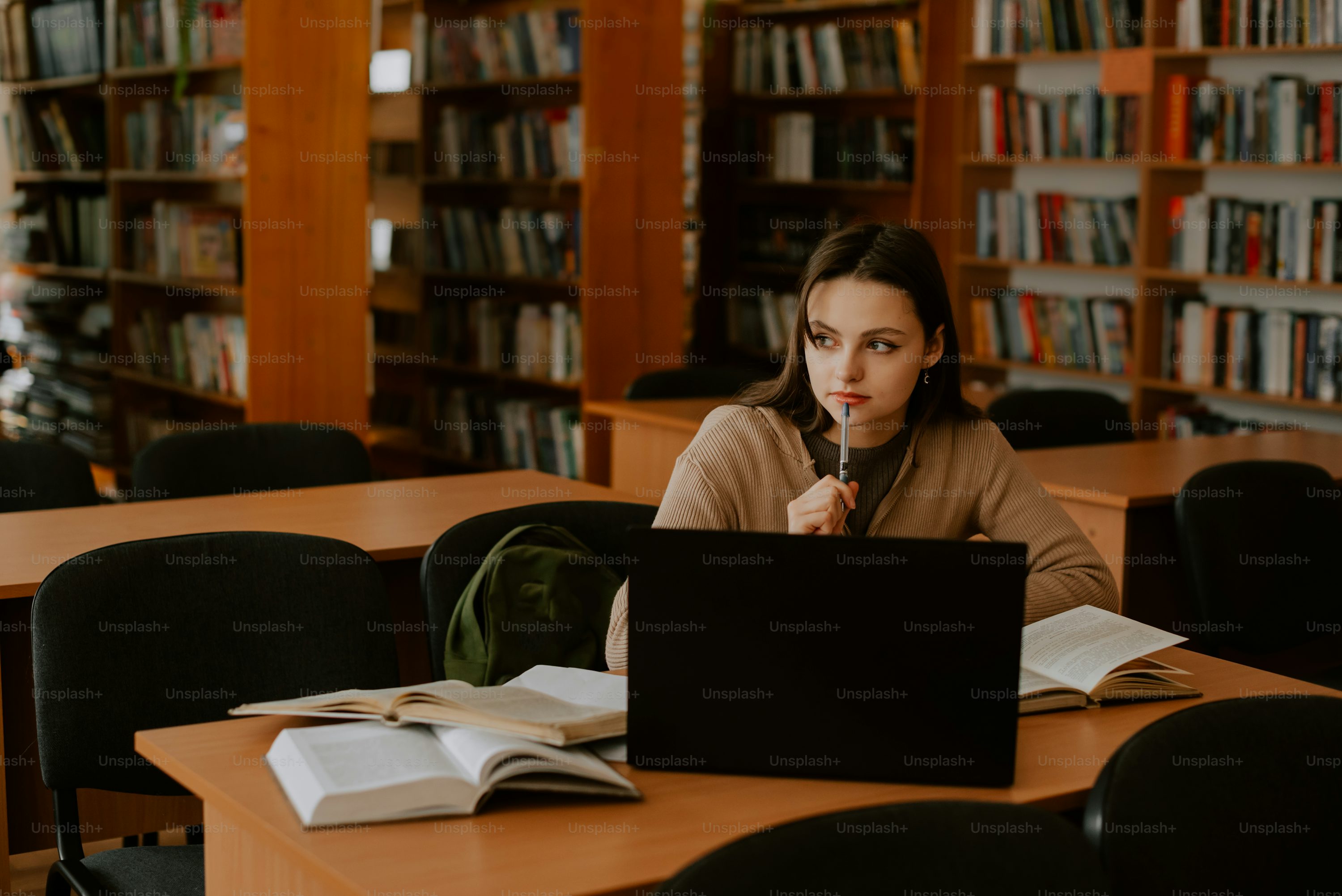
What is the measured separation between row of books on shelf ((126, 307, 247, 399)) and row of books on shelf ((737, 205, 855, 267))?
221cm

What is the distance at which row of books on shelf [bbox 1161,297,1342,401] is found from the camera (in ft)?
14.3

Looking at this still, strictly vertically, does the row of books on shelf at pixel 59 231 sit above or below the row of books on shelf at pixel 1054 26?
below

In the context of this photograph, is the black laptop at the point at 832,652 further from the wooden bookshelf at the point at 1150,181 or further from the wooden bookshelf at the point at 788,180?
the wooden bookshelf at the point at 788,180

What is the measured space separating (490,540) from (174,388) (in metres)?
3.52

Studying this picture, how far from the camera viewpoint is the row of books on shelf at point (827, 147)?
18.4 ft

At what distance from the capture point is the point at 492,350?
5480mm

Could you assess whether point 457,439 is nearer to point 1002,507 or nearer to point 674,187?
point 674,187

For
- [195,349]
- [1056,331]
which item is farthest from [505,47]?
[1056,331]

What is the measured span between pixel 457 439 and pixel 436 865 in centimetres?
460

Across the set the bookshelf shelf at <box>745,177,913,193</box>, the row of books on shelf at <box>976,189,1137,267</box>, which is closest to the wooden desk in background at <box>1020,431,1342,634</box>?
the row of books on shelf at <box>976,189,1137,267</box>

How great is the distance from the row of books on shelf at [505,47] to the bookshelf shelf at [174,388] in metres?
1.48

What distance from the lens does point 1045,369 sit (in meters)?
5.20

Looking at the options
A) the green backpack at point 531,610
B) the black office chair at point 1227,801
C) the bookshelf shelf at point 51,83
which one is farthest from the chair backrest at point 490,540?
Answer: the bookshelf shelf at point 51,83

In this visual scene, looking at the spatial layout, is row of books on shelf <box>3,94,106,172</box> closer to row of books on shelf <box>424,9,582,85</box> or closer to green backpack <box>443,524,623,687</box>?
row of books on shelf <box>424,9,582,85</box>
